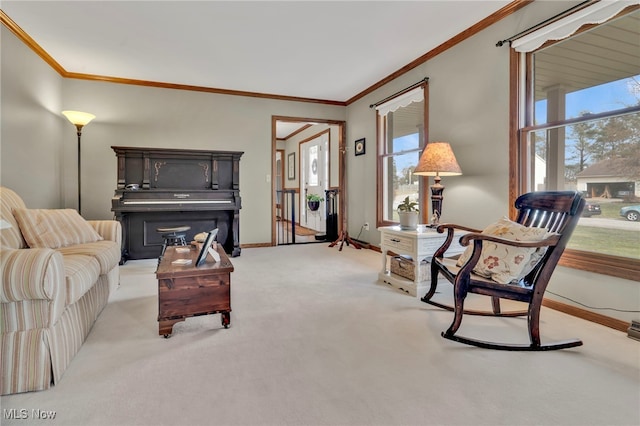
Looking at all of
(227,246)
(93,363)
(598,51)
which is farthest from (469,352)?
(227,246)

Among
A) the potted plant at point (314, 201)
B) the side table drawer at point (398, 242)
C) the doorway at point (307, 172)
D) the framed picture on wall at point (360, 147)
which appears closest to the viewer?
the side table drawer at point (398, 242)

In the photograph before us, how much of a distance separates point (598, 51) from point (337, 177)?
14.2 feet

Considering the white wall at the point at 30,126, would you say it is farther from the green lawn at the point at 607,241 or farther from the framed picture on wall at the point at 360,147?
the green lawn at the point at 607,241

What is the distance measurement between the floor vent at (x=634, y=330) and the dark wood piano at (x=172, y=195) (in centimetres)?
400

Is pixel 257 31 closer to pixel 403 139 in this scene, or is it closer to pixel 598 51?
pixel 403 139

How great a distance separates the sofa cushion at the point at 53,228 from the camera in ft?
7.40

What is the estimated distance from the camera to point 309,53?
3.72 metres

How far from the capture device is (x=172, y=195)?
4.24m

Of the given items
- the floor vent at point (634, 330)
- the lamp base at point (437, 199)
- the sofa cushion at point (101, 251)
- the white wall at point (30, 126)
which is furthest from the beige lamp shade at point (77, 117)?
the floor vent at point (634, 330)

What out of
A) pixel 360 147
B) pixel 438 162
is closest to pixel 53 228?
pixel 438 162

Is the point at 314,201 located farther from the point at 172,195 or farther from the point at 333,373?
the point at 333,373

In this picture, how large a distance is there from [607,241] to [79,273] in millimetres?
3447

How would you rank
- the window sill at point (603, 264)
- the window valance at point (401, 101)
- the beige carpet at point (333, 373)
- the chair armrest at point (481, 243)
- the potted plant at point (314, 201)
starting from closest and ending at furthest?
1. the beige carpet at point (333, 373)
2. the chair armrest at point (481, 243)
3. the window sill at point (603, 264)
4. the window valance at point (401, 101)
5. the potted plant at point (314, 201)

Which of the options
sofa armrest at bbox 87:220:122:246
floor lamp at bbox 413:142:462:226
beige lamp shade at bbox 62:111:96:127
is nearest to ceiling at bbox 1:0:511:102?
beige lamp shade at bbox 62:111:96:127
